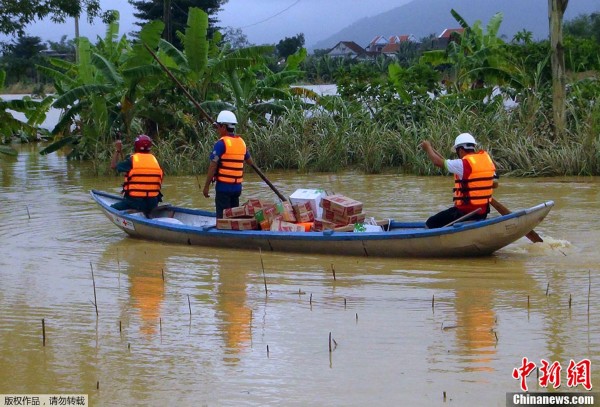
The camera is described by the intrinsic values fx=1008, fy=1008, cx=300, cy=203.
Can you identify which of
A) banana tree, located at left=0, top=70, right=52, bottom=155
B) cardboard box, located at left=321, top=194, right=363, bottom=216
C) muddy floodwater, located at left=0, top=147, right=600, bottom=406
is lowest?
muddy floodwater, located at left=0, top=147, right=600, bottom=406

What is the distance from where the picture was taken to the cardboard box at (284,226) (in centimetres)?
1138

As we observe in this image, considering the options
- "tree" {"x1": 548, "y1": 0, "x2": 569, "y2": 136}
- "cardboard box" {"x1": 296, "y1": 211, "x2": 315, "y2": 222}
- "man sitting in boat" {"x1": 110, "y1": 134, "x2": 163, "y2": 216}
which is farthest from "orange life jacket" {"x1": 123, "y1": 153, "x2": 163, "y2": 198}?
"tree" {"x1": 548, "y1": 0, "x2": 569, "y2": 136}

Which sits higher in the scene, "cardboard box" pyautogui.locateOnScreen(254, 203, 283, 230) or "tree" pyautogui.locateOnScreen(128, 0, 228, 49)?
"tree" pyautogui.locateOnScreen(128, 0, 228, 49)

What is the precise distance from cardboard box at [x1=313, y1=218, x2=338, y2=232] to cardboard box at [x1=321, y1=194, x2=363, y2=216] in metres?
0.15

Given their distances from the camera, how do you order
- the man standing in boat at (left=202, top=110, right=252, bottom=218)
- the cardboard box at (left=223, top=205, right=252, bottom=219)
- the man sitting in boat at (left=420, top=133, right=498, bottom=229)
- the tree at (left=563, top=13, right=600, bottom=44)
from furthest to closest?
the tree at (left=563, top=13, right=600, bottom=44) → the man standing in boat at (left=202, top=110, right=252, bottom=218) → the cardboard box at (left=223, top=205, right=252, bottom=219) → the man sitting in boat at (left=420, top=133, right=498, bottom=229)

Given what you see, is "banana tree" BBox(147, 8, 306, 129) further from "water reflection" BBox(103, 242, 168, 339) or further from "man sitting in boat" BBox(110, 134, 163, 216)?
"water reflection" BBox(103, 242, 168, 339)

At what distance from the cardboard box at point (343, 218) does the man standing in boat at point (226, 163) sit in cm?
125

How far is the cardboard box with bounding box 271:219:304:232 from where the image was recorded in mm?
11383

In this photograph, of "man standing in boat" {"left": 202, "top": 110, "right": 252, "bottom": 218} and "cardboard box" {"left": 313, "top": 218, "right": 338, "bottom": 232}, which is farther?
"man standing in boat" {"left": 202, "top": 110, "right": 252, "bottom": 218}

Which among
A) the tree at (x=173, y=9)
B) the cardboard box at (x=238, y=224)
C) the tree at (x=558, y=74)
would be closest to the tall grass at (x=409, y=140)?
the tree at (x=558, y=74)

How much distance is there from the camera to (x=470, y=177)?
1045 centimetres

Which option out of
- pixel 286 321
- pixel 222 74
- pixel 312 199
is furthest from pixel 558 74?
pixel 286 321

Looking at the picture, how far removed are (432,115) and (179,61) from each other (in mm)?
5239

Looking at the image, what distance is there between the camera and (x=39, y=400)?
250 inches
